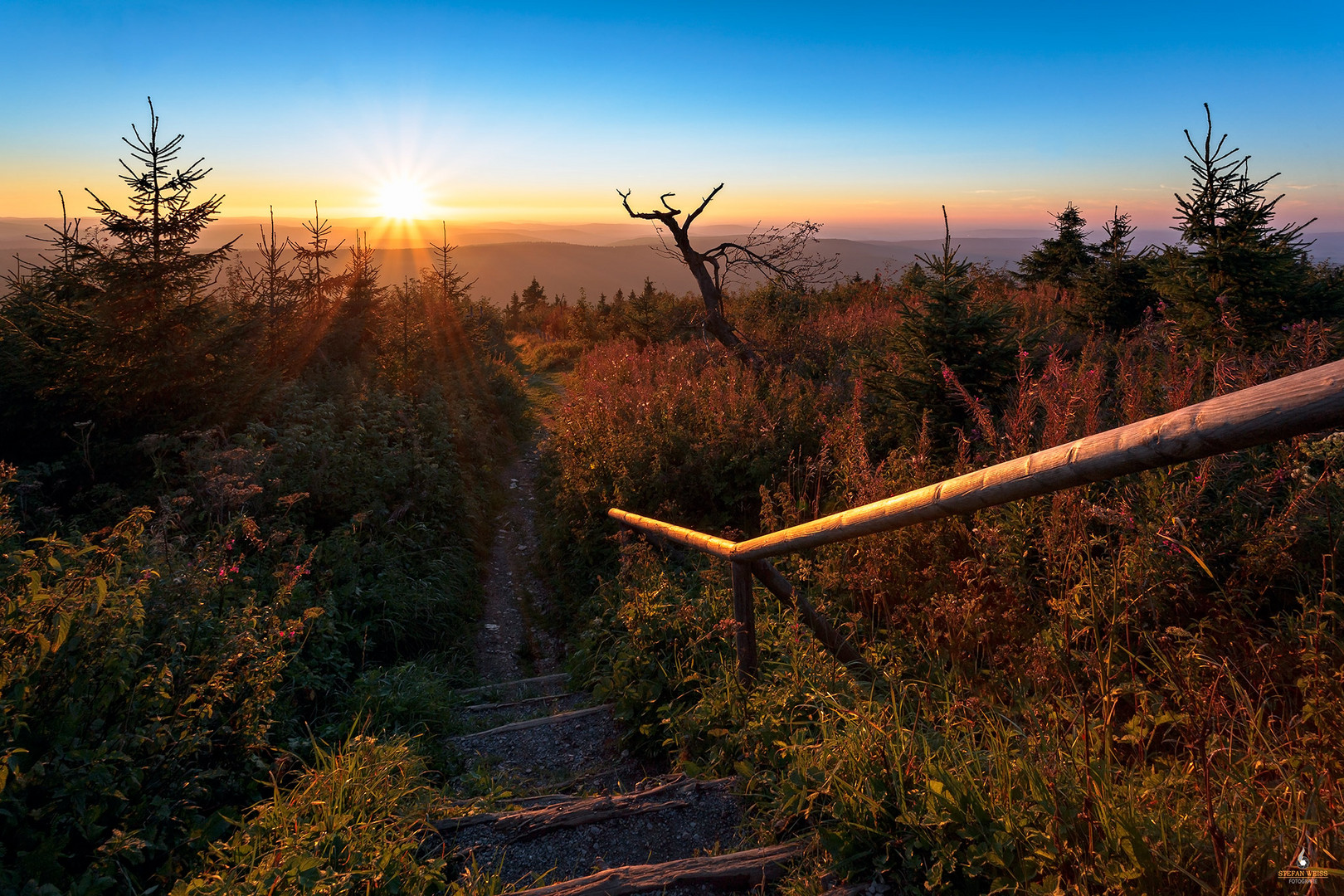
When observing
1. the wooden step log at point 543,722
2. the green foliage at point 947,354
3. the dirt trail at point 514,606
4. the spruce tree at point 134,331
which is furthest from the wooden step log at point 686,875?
the spruce tree at point 134,331

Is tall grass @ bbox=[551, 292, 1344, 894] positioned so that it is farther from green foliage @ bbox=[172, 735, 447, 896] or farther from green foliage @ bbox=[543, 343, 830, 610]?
green foliage @ bbox=[543, 343, 830, 610]

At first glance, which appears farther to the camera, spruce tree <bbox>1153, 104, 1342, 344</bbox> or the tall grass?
spruce tree <bbox>1153, 104, 1342, 344</bbox>

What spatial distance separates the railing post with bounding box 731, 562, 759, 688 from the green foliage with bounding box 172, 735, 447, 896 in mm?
1615

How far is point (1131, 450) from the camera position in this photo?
58.3 inches

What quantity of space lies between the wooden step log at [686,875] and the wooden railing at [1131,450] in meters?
1.20

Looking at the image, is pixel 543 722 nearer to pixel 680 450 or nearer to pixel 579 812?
pixel 579 812

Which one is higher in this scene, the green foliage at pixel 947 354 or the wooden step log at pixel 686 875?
the green foliage at pixel 947 354

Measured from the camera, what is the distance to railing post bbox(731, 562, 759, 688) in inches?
134

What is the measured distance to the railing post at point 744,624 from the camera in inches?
134

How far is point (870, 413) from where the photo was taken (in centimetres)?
676

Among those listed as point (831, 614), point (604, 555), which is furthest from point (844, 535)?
point (604, 555)

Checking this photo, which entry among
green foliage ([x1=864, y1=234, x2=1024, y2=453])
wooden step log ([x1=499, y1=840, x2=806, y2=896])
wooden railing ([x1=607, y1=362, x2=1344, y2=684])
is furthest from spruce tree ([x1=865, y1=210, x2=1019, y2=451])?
wooden step log ([x1=499, y1=840, x2=806, y2=896])

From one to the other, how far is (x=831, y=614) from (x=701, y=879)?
219cm

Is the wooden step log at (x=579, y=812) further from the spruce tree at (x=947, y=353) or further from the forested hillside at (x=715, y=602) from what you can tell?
the spruce tree at (x=947, y=353)
